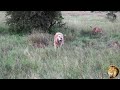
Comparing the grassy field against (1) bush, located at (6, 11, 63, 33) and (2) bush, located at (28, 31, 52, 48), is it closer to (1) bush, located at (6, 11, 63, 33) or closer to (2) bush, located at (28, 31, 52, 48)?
(2) bush, located at (28, 31, 52, 48)

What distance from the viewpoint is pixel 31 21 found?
37.7 ft

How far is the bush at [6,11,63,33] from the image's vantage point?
37.6ft

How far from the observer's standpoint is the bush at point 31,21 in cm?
1145

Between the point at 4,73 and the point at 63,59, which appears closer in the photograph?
the point at 4,73

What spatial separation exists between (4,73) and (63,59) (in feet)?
4.78

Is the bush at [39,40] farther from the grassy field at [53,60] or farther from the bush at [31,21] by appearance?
the bush at [31,21]

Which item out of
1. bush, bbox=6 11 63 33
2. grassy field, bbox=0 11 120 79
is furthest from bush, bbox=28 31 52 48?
bush, bbox=6 11 63 33

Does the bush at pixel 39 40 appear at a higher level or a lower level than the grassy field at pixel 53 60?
higher

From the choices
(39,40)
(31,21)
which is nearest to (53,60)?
Result: (39,40)

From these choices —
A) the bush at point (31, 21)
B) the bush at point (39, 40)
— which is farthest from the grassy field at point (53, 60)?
the bush at point (31, 21)

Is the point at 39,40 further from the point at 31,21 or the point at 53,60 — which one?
the point at 53,60
